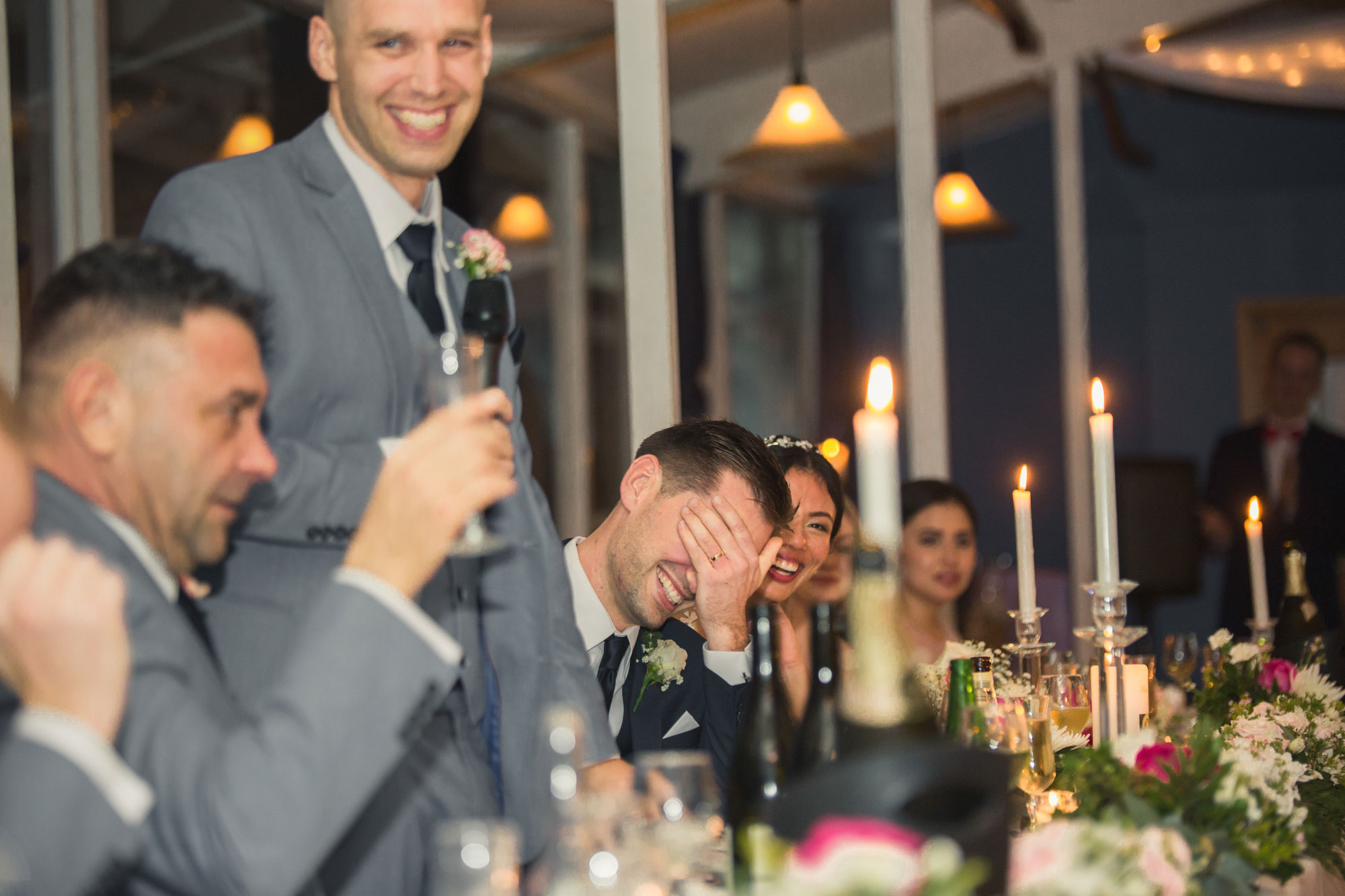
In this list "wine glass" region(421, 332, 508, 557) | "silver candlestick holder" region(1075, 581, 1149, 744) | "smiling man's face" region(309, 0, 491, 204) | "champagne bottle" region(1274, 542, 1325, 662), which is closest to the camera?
"wine glass" region(421, 332, 508, 557)

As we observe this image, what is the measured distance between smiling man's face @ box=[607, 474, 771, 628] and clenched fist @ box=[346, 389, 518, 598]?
992mm

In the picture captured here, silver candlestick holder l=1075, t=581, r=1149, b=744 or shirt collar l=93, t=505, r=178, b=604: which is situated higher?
shirt collar l=93, t=505, r=178, b=604

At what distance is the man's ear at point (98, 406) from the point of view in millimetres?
1104

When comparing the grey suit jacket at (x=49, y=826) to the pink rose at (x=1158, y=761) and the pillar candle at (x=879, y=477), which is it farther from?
the pink rose at (x=1158, y=761)

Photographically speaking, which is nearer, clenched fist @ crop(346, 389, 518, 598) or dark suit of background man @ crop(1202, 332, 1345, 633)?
clenched fist @ crop(346, 389, 518, 598)

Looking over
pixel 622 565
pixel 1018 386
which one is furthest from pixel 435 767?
pixel 1018 386

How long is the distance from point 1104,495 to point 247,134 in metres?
3.14

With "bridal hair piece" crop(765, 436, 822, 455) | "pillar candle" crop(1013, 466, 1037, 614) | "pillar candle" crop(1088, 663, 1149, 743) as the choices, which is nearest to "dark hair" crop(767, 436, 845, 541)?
"bridal hair piece" crop(765, 436, 822, 455)

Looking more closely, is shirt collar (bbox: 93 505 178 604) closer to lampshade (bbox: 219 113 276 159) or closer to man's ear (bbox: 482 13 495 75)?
man's ear (bbox: 482 13 495 75)

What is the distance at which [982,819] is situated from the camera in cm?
97

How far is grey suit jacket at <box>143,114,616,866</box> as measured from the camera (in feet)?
4.58

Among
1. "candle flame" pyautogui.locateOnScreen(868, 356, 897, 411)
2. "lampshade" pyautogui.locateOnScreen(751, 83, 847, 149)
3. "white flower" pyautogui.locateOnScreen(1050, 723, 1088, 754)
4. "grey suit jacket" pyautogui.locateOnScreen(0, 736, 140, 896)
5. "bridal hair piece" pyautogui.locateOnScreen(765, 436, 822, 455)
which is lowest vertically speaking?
"white flower" pyautogui.locateOnScreen(1050, 723, 1088, 754)

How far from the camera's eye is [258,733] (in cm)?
101

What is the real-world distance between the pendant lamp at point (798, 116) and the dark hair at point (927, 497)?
50.9 inches
